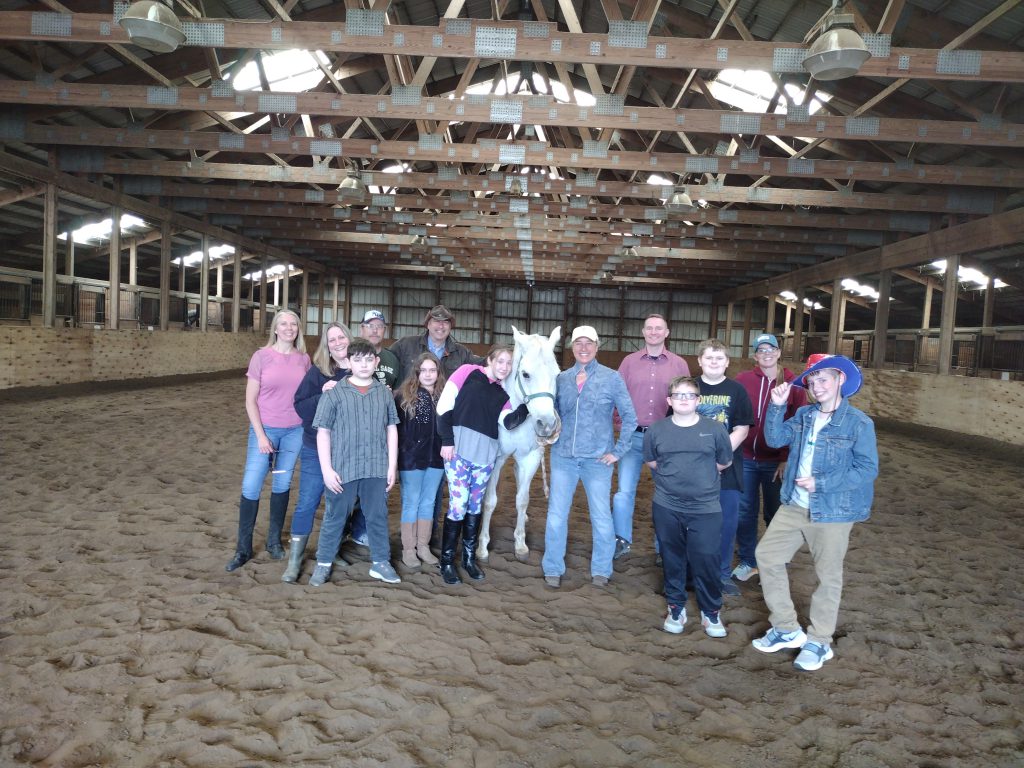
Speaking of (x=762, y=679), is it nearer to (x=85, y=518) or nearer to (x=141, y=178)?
(x=85, y=518)

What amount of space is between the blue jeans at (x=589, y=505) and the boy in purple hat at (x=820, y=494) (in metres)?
1.07

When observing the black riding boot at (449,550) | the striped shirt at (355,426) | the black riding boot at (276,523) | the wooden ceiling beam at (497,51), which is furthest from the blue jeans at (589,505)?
the wooden ceiling beam at (497,51)

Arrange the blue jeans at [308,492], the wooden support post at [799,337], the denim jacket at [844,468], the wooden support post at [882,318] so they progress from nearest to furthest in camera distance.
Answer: the denim jacket at [844,468] → the blue jeans at [308,492] → the wooden support post at [882,318] → the wooden support post at [799,337]

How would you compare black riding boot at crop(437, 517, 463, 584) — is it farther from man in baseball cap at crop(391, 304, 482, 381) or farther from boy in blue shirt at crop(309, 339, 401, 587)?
man in baseball cap at crop(391, 304, 482, 381)

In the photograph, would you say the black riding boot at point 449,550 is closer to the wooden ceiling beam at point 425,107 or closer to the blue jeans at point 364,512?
the blue jeans at point 364,512

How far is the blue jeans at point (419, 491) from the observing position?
13.6 feet

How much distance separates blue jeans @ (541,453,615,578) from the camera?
4023mm

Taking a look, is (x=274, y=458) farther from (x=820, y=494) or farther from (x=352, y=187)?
(x=352, y=187)

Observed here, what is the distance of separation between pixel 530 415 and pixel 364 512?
4.37ft

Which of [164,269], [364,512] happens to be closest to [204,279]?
[164,269]

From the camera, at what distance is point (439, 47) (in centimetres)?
657

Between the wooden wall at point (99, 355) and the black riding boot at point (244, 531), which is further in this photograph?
the wooden wall at point (99, 355)

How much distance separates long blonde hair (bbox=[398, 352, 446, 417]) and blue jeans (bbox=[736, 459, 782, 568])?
2.24m

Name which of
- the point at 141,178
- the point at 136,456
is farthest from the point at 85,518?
the point at 141,178
